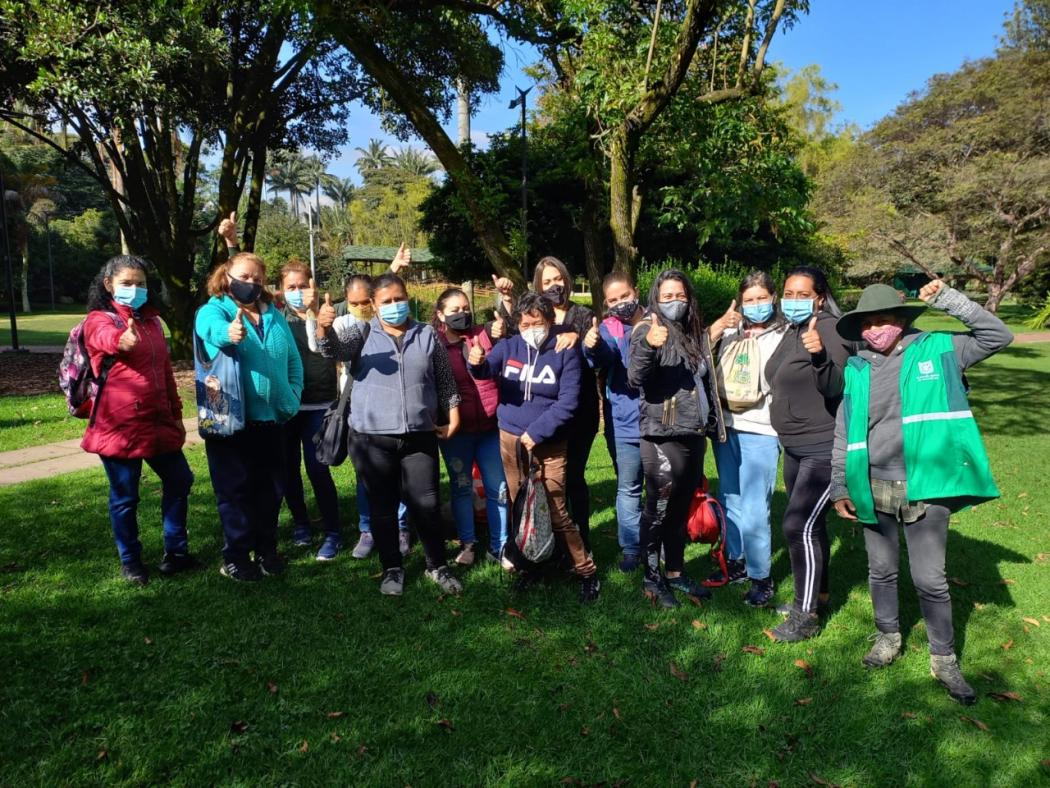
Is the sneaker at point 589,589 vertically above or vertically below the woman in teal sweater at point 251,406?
below

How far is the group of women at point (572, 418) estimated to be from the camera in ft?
10.8

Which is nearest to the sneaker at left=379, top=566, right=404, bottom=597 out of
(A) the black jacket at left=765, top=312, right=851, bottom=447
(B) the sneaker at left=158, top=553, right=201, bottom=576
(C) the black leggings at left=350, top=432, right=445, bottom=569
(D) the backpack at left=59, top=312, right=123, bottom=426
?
(C) the black leggings at left=350, top=432, right=445, bottom=569

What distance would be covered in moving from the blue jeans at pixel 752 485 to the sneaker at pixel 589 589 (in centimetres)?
96

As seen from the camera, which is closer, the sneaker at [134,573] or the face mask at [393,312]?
the face mask at [393,312]

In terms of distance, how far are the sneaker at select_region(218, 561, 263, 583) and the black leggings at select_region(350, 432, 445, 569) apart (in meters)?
0.89

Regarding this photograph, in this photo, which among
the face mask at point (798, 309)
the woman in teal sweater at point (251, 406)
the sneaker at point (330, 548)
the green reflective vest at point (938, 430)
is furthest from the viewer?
the sneaker at point (330, 548)

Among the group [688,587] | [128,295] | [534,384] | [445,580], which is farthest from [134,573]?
[688,587]

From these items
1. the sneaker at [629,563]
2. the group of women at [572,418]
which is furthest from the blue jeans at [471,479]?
the sneaker at [629,563]

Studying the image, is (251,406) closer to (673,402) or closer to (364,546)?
(364,546)

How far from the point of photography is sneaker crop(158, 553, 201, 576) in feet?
14.4

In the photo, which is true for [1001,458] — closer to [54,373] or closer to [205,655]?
[205,655]

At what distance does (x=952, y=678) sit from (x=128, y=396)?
15.7ft

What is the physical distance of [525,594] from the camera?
4230mm

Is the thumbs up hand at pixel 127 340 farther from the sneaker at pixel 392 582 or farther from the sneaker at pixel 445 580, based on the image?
the sneaker at pixel 445 580
